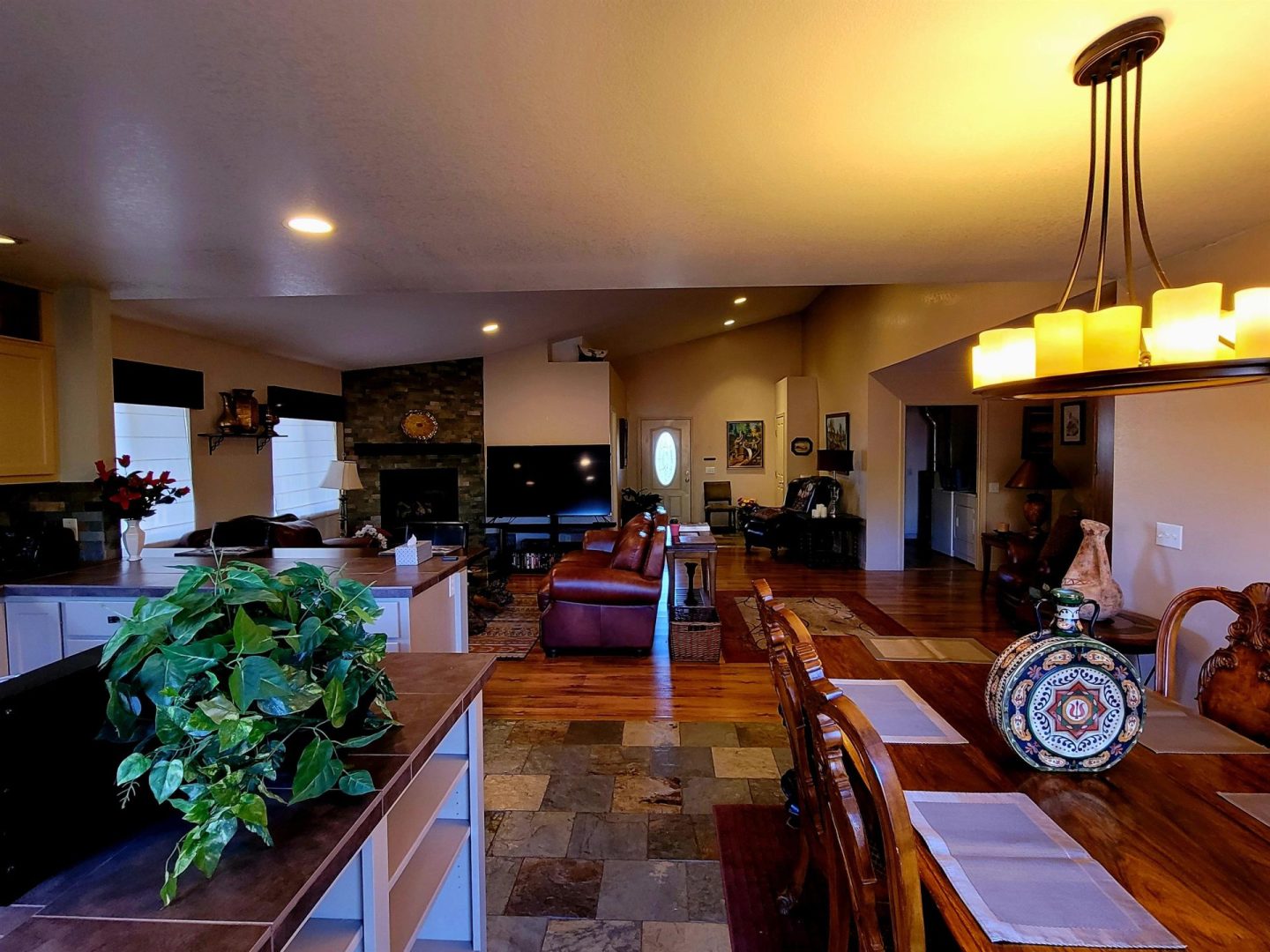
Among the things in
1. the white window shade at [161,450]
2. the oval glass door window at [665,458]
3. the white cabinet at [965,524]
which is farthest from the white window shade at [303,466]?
the white cabinet at [965,524]

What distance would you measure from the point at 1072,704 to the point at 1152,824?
24 centimetres

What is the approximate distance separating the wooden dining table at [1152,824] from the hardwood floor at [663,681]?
2104 millimetres

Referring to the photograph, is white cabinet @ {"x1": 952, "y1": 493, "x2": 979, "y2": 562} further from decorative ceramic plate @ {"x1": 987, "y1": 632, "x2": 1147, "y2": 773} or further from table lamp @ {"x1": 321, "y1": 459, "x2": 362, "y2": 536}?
table lamp @ {"x1": 321, "y1": 459, "x2": 362, "y2": 536}

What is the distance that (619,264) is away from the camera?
9.64 ft

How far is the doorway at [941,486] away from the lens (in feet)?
25.3

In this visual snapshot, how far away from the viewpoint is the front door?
10.9m

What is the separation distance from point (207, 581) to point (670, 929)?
1748 millimetres

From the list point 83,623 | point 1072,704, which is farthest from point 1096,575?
point 83,623

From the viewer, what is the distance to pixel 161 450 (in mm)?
5008

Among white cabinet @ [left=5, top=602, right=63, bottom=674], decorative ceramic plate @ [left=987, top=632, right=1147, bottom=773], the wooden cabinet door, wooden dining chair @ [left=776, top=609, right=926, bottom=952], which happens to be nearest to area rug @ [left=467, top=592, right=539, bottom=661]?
white cabinet @ [left=5, top=602, right=63, bottom=674]

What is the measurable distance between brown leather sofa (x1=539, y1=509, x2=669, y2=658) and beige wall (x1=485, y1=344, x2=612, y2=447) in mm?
3862

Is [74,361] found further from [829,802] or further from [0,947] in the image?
[829,802]

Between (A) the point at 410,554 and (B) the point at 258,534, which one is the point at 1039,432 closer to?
(A) the point at 410,554

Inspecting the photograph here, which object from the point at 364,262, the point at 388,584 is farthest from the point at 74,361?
the point at 388,584
